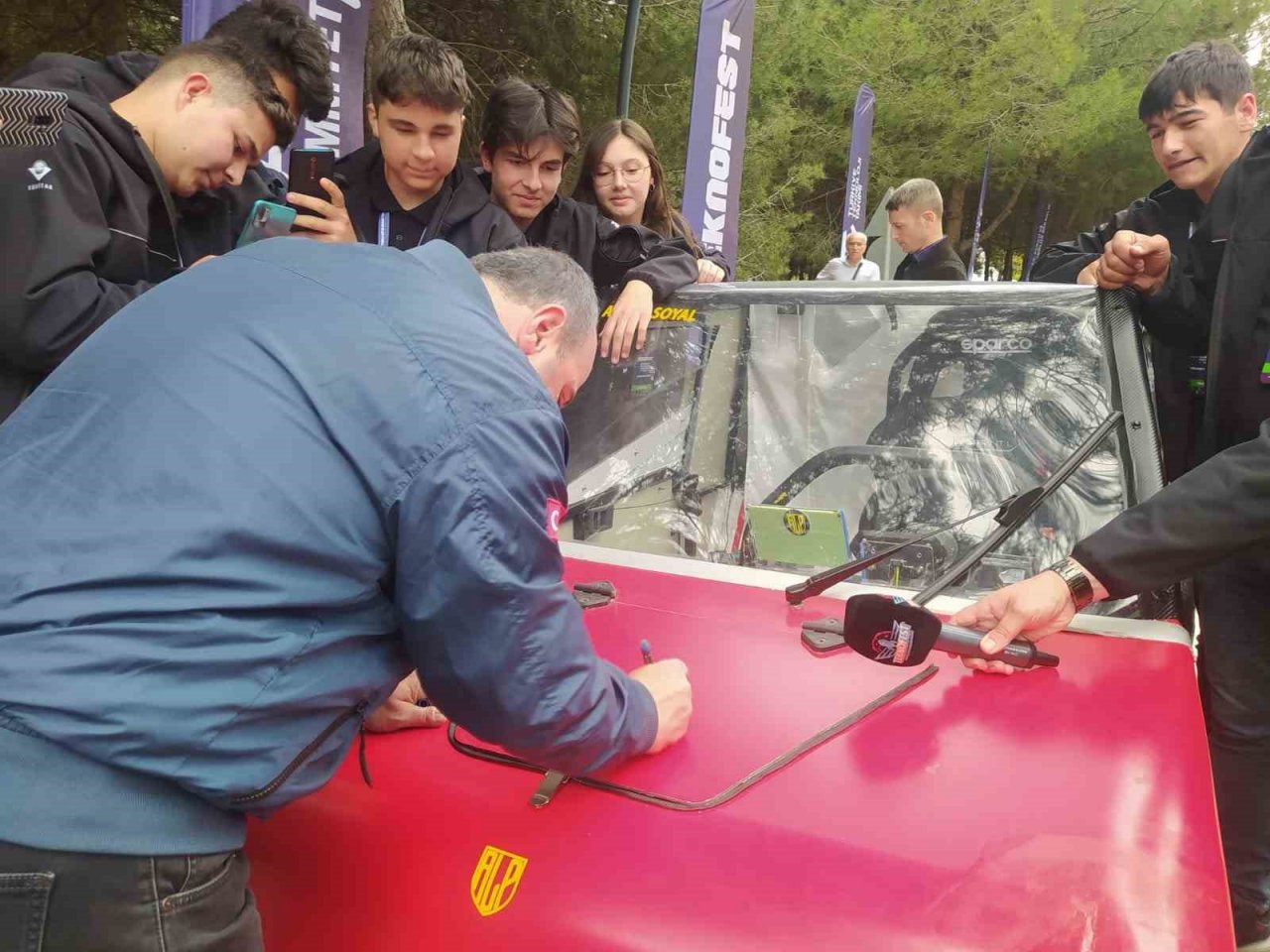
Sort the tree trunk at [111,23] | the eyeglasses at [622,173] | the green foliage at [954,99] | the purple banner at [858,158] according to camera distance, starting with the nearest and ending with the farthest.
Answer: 1. the eyeglasses at [622,173]
2. the tree trunk at [111,23]
3. the purple banner at [858,158]
4. the green foliage at [954,99]

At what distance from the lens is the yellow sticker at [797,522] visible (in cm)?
198

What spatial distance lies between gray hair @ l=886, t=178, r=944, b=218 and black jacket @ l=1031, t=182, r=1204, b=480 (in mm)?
2057

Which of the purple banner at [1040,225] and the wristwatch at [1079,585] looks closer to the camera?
the wristwatch at [1079,585]

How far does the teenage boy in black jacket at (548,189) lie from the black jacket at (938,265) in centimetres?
229

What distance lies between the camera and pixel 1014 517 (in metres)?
1.75

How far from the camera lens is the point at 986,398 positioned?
201cm

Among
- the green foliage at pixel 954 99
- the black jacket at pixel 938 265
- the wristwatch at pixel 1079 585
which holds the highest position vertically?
the green foliage at pixel 954 99

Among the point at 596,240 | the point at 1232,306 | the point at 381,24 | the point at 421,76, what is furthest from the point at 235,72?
the point at 381,24

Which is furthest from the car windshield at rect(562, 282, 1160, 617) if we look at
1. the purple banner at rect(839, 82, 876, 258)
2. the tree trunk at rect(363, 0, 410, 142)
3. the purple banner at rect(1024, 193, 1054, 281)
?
the purple banner at rect(1024, 193, 1054, 281)

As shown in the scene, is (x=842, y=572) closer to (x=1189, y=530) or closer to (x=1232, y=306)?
(x=1189, y=530)

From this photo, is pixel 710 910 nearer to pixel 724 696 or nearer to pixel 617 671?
pixel 617 671

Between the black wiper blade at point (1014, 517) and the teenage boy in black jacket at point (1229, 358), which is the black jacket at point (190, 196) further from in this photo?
the teenage boy in black jacket at point (1229, 358)

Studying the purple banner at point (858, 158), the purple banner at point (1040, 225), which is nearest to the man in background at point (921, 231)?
the purple banner at point (858, 158)

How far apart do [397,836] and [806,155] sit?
56.9 ft
